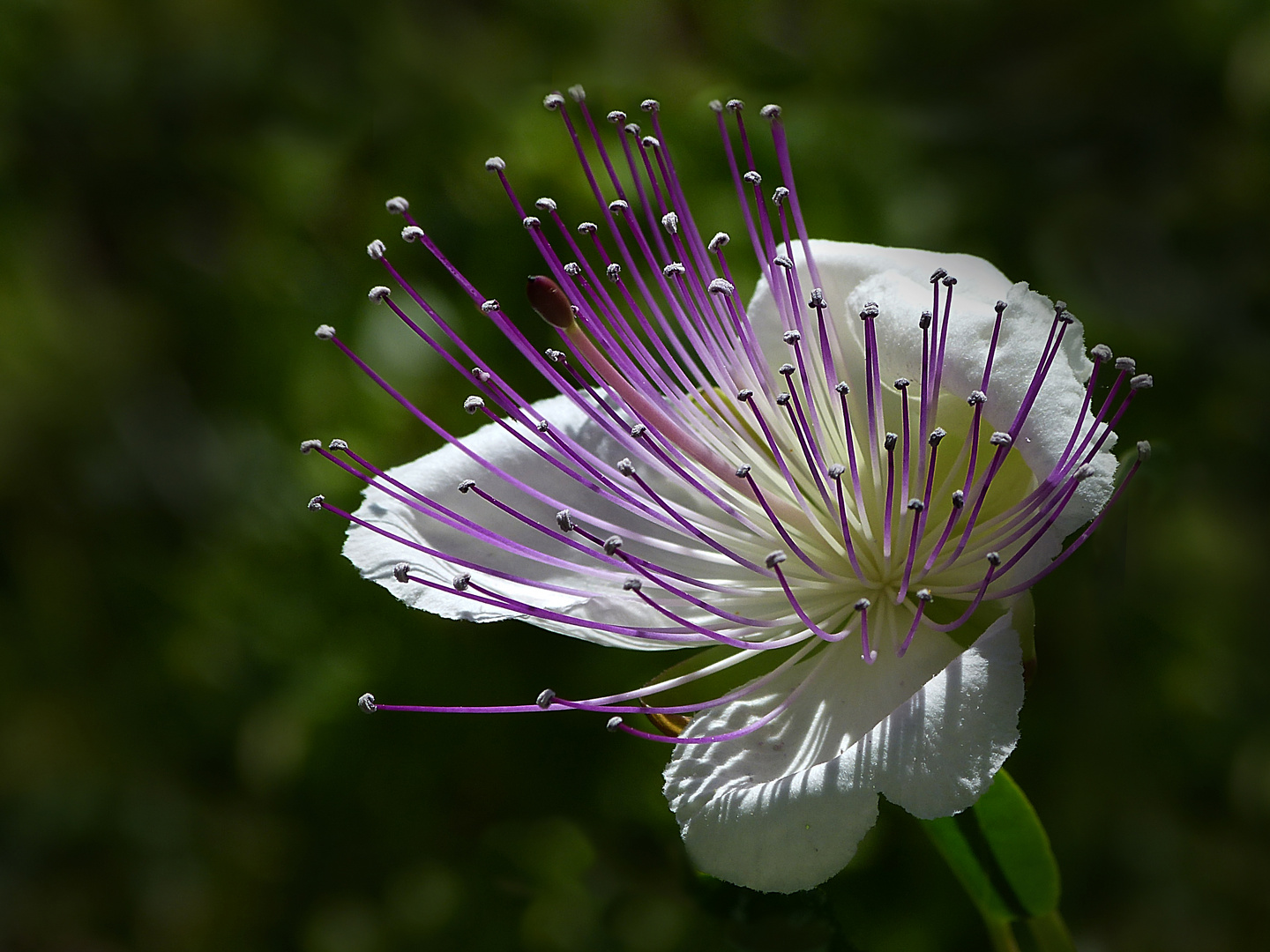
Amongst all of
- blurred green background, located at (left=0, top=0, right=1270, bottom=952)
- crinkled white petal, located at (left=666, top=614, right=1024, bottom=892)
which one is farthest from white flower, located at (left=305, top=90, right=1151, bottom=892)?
blurred green background, located at (left=0, top=0, right=1270, bottom=952)

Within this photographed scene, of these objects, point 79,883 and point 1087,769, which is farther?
point 79,883

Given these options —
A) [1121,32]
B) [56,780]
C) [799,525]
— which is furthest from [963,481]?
[56,780]

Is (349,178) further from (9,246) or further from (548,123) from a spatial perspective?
(9,246)

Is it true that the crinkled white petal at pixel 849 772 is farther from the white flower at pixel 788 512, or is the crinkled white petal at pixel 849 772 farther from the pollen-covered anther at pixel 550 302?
the pollen-covered anther at pixel 550 302

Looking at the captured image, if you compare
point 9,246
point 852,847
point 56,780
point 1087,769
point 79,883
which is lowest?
point 79,883

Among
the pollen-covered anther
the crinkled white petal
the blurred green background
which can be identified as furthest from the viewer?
the blurred green background

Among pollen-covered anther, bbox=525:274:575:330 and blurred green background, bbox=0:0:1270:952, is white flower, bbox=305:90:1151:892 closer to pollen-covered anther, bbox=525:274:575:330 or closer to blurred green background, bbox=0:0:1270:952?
pollen-covered anther, bbox=525:274:575:330

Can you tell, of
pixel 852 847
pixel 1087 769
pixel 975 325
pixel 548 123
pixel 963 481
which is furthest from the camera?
pixel 548 123
